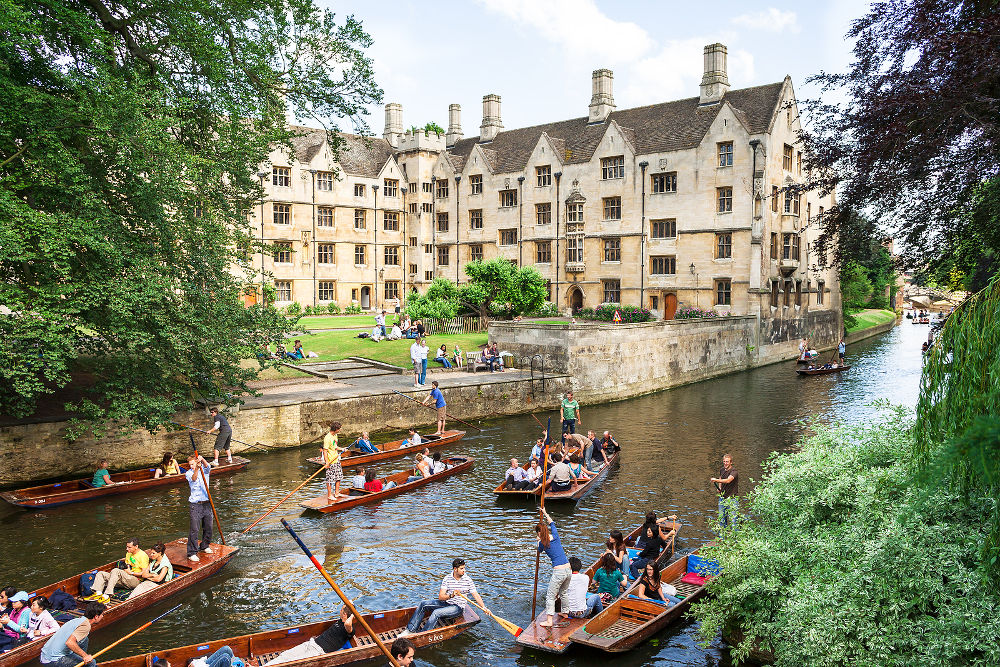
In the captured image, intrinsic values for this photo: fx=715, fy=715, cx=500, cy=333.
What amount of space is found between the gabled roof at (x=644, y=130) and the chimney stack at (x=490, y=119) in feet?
3.08

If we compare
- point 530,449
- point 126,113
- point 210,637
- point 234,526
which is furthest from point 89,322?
point 530,449

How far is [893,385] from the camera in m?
34.0

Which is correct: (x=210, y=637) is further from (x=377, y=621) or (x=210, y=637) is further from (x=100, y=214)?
(x=100, y=214)

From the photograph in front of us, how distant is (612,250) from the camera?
4606 cm

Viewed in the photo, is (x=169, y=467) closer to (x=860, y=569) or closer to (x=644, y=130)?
(x=860, y=569)

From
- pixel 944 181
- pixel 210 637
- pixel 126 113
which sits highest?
pixel 126 113

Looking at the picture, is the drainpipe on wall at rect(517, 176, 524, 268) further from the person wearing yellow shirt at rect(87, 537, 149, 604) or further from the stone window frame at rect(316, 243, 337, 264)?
the person wearing yellow shirt at rect(87, 537, 149, 604)

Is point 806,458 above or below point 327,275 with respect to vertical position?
below

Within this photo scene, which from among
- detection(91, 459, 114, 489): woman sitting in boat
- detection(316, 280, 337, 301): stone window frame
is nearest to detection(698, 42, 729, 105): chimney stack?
detection(316, 280, 337, 301): stone window frame

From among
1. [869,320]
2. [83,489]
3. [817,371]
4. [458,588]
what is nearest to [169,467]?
[83,489]

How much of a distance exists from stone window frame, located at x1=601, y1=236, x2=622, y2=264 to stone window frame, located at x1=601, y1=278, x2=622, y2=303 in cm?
123

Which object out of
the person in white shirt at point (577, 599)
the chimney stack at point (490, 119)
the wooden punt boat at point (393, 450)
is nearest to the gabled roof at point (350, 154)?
the chimney stack at point (490, 119)

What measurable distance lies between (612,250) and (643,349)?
13947mm

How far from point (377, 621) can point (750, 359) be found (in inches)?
1369
